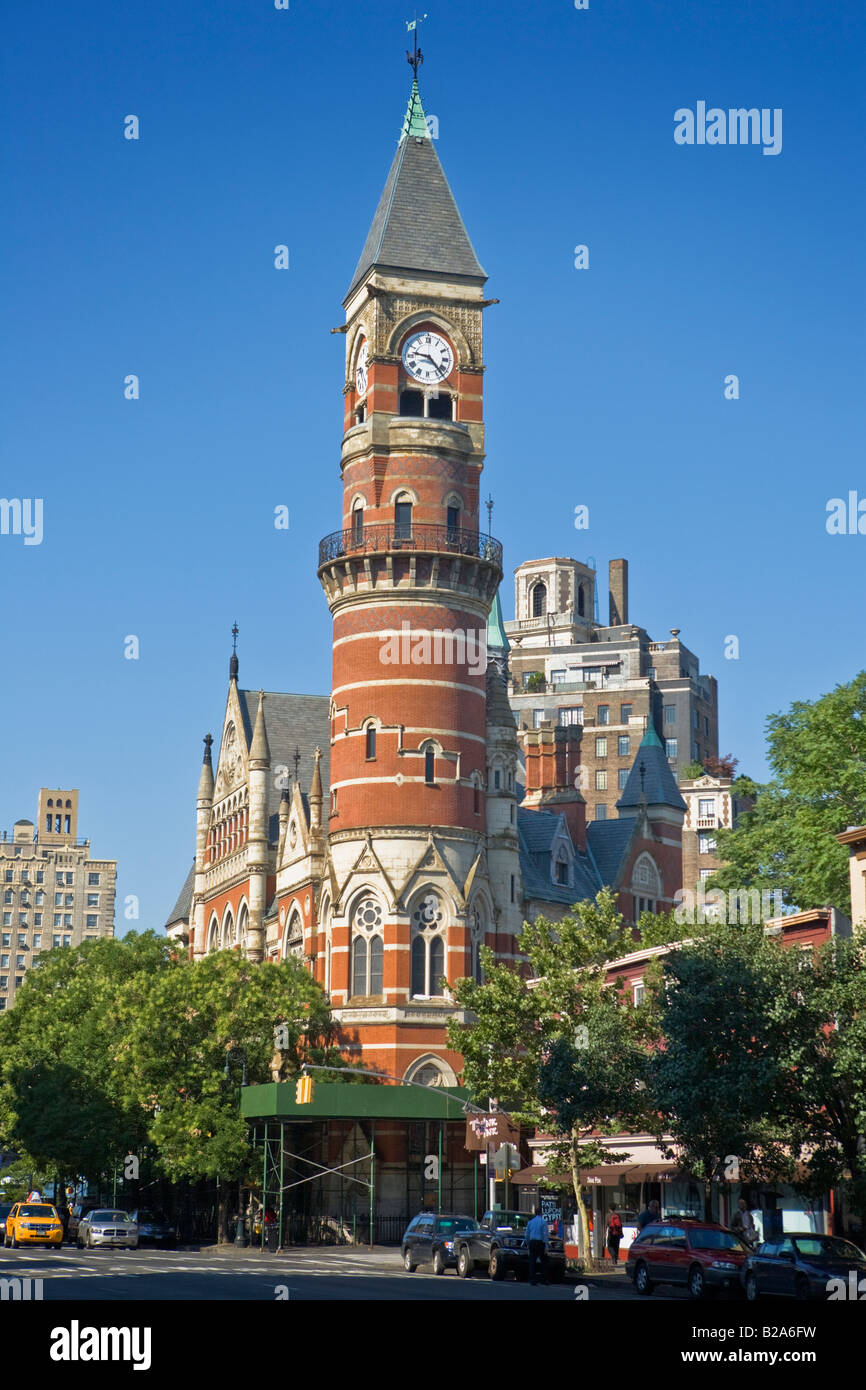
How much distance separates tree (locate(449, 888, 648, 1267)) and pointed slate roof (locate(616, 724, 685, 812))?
109ft

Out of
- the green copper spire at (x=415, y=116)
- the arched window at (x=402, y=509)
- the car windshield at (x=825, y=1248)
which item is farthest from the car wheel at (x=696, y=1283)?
the green copper spire at (x=415, y=116)

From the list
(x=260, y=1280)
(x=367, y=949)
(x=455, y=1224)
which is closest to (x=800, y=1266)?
(x=260, y=1280)

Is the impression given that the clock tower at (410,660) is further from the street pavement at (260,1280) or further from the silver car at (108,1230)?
the street pavement at (260,1280)

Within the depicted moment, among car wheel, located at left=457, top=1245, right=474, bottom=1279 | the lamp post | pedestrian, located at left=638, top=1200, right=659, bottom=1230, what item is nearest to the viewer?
car wheel, located at left=457, top=1245, right=474, bottom=1279

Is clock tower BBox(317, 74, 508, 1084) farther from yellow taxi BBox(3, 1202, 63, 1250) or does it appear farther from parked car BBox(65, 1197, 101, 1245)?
yellow taxi BBox(3, 1202, 63, 1250)

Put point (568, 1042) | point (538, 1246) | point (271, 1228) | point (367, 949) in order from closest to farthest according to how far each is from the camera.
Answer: point (538, 1246), point (568, 1042), point (271, 1228), point (367, 949)

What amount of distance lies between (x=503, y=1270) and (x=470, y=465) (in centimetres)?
3766

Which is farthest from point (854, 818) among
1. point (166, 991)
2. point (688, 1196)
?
point (166, 991)

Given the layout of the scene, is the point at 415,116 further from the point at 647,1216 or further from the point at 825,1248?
the point at 825,1248

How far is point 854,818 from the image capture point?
59688mm

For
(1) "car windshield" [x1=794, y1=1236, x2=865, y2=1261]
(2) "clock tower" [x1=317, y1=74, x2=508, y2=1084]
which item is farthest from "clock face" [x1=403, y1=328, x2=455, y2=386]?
(1) "car windshield" [x1=794, y1=1236, x2=865, y2=1261]

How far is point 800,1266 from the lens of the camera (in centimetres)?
3334

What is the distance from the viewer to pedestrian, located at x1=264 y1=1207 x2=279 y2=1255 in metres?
63.7

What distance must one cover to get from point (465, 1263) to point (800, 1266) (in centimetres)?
1301
